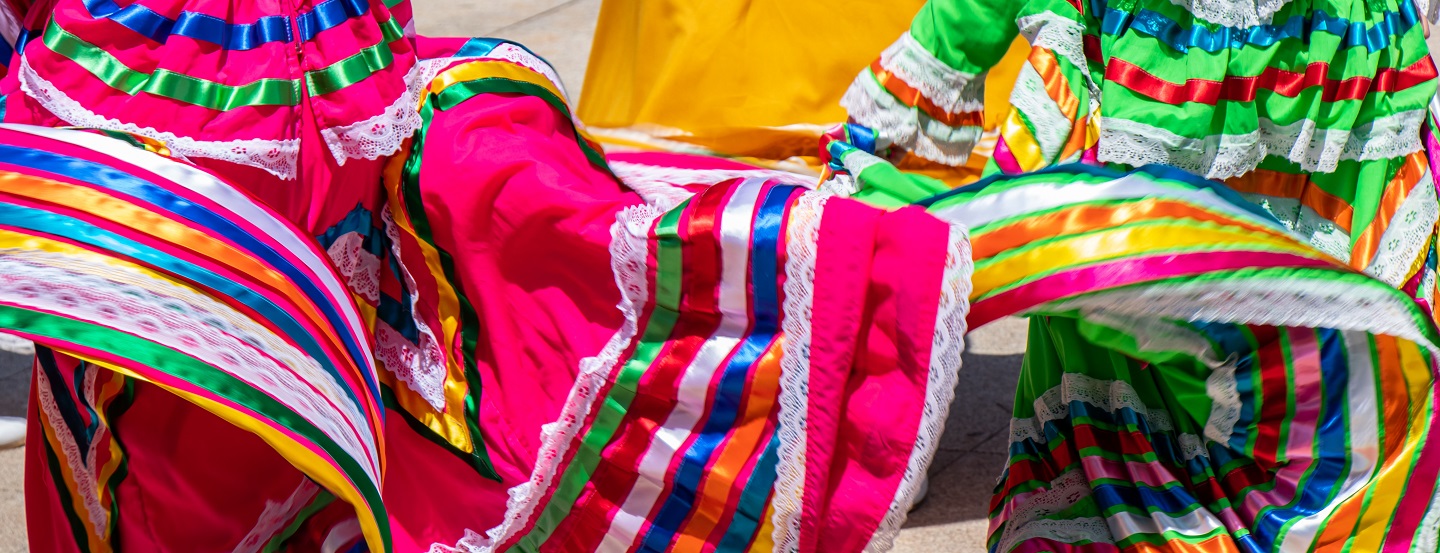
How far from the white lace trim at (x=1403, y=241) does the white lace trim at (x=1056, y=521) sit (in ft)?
1.27

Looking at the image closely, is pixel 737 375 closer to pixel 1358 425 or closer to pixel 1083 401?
pixel 1083 401

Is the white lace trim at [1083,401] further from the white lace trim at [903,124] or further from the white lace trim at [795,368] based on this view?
the white lace trim at [795,368]

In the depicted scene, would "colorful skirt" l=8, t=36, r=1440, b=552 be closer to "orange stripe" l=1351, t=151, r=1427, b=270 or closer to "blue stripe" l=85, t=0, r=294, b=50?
"blue stripe" l=85, t=0, r=294, b=50

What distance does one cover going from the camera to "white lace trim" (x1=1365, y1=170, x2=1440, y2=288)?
1.49 m

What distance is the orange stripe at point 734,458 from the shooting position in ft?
4.36

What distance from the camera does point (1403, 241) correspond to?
4.91 feet

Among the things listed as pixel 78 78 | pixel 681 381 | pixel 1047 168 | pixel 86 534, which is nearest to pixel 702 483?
pixel 681 381

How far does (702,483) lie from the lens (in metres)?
1.40

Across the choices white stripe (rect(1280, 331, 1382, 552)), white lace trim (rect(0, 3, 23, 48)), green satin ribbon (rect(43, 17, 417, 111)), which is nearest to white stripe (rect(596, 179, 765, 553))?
green satin ribbon (rect(43, 17, 417, 111))

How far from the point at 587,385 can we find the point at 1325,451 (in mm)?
717

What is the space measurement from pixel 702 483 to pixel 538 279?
29 centimetres

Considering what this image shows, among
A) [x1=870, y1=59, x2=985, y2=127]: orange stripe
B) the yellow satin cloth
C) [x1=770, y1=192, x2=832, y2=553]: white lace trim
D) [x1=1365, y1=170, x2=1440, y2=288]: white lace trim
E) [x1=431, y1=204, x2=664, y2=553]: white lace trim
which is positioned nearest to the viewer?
[x1=770, y1=192, x2=832, y2=553]: white lace trim

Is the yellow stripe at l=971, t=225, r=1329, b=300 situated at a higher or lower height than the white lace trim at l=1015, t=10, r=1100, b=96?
lower

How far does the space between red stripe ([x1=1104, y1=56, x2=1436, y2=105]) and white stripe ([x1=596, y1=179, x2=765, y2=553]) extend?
401 millimetres
